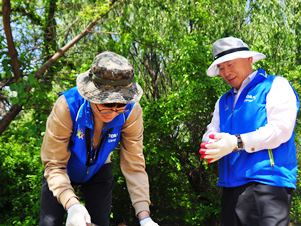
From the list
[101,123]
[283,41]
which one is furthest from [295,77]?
[101,123]

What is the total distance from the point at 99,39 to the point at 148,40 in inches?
29.3

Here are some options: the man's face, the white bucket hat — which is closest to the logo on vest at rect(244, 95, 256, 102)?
the man's face

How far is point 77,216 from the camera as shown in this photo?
232 centimetres

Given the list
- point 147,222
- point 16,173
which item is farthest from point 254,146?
point 16,173

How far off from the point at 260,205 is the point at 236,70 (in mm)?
909

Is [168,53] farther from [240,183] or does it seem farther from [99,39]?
[240,183]

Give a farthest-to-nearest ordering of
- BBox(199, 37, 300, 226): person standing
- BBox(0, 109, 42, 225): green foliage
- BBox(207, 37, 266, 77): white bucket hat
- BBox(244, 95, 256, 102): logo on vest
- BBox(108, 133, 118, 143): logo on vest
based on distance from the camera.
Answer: BBox(0, 109, 42, 225): green foliage < BBox(207, 37, 266, 77): white bucket hat < BBox(244, 95, 256, 102): logo on vest < BBox(199, 37, 300, 226): person standing < BBox(108, 133, 118, 143): logo on vest

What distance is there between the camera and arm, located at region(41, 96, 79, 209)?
8.10ft

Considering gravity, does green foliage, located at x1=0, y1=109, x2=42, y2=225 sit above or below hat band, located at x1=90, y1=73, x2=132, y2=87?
below

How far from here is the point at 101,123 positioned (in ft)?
8.57

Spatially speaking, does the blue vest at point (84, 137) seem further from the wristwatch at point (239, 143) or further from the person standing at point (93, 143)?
the wristwatch at point (239, 143)

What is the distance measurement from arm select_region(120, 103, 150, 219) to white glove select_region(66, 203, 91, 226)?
38 centimetres

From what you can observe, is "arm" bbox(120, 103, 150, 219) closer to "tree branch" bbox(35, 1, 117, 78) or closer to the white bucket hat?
the white bucket hat

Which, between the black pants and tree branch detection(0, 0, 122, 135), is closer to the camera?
the black pants
